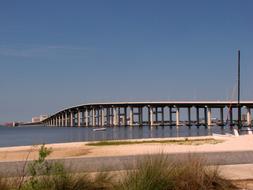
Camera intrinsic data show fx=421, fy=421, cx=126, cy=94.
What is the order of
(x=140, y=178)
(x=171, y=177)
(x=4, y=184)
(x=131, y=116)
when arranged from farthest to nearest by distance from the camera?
(x=131, y=116) → (x=171, y=177) → (x=4, y=184) → (x=140, y=178)

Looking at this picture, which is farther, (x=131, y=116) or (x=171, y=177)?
(x=131, y=116)

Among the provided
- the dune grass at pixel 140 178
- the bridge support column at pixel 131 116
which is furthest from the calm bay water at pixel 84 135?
the dune grass at pixel 140 178

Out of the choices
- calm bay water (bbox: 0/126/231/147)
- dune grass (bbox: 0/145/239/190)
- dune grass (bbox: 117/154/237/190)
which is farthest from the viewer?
calm bay water (bbox: 0/126/231/147)

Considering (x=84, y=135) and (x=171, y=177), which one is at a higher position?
(x=171, y=177)

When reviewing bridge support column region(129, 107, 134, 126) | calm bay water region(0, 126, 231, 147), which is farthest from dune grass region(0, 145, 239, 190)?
bridge support column region(129, 107, 134, 126)

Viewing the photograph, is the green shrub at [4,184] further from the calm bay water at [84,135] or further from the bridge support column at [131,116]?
the bridge support column at [131,116]

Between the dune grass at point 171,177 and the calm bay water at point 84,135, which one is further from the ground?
the dune grass at point 171,177

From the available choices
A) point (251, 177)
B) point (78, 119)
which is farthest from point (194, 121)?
point (251, 177)

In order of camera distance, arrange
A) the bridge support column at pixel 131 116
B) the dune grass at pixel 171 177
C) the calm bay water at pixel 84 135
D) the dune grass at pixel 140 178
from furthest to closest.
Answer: the bridge support column at pixel 131 116, the calm bay water at pixel 84 135, the dune grass at pixel 171 177, the dune grass at pixel 140 178

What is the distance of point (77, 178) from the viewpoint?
8445mm

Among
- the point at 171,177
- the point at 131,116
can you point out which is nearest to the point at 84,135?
the point at 131,116

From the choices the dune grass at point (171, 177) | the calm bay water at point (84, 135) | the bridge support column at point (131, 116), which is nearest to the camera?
→ the dune grass at point (171, 177)

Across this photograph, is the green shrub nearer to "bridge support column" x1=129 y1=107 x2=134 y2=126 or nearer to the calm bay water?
the calm bay water

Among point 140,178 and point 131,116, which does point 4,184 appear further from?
point 131,116
